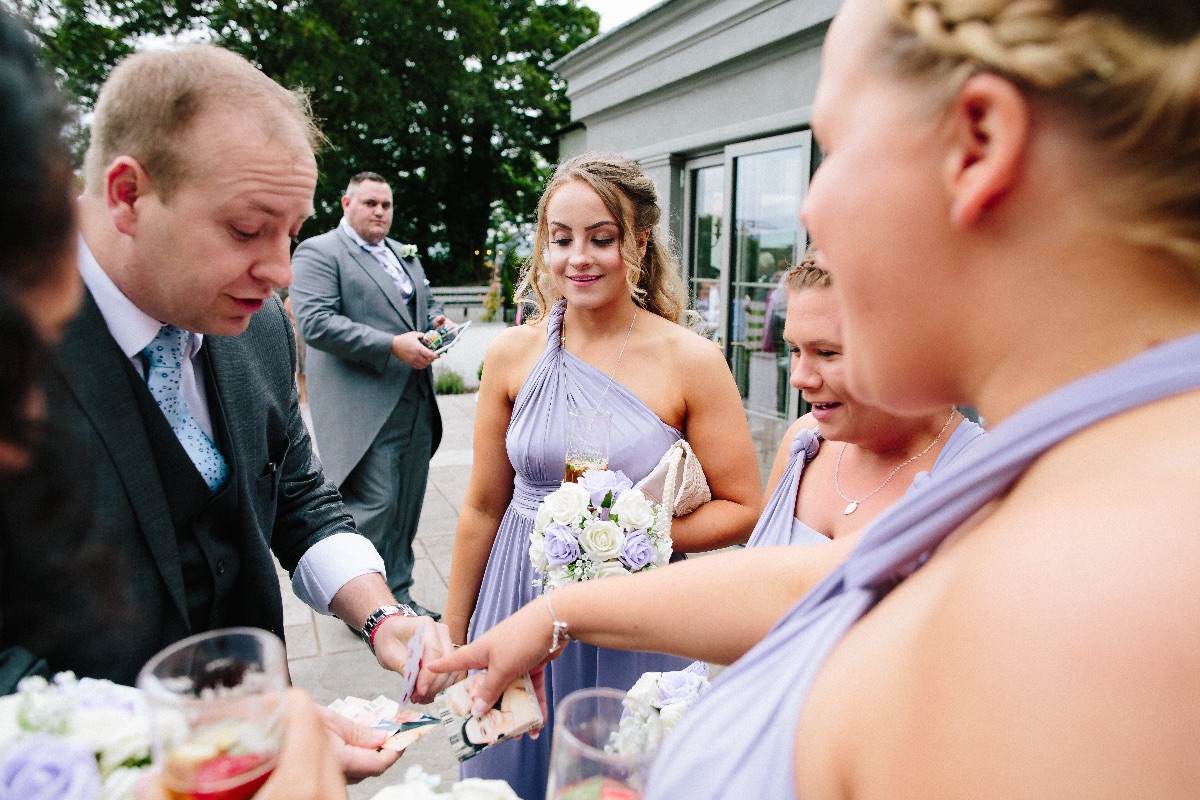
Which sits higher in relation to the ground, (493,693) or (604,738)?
(604,738)

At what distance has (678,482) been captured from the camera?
2.61 meters

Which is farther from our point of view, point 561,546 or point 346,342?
point 346,342

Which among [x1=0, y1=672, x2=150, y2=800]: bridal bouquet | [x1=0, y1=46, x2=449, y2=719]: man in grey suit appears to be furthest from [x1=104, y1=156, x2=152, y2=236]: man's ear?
[x1=0, y1=672, x2=150, y2=800]: bridal bouquet

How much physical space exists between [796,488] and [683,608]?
112 cm

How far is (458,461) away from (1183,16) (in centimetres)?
824

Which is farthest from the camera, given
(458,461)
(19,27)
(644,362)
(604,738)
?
(458,461)

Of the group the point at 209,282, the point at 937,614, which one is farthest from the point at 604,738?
the point at 209,282

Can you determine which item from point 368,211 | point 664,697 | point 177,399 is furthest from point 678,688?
point 368,211

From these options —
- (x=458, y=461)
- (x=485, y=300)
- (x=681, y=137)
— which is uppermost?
(x=681, y=137)

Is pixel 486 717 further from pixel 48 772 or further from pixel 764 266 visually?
pixel 764 266

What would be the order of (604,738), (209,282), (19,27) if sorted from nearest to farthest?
1. (19,27)
2. (604,738)
3. (209,282)

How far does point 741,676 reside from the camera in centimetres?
96

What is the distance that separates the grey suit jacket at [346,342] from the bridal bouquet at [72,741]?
12.9 ft

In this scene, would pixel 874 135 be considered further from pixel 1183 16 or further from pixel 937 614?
pixel 937 614
